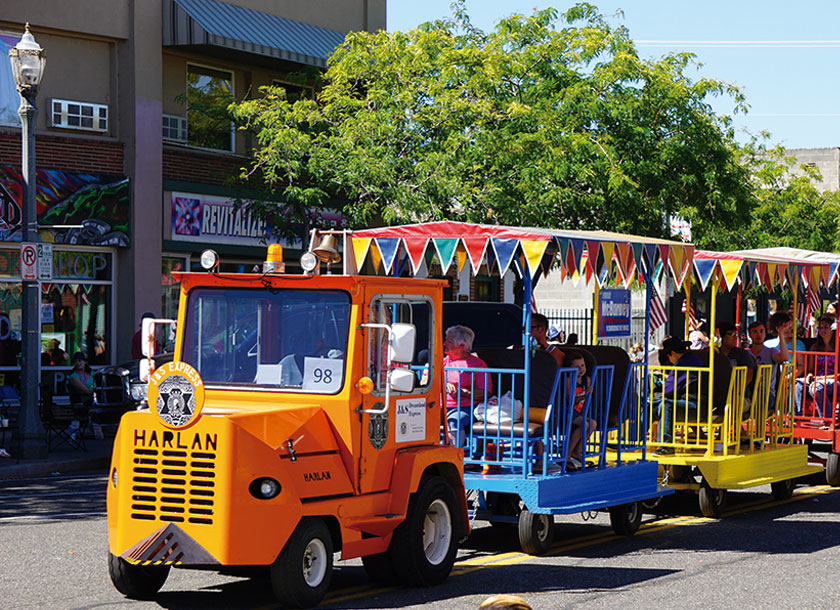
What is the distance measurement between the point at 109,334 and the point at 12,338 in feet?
5.82

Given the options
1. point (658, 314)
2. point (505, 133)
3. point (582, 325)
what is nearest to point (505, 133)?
point (505, 133)

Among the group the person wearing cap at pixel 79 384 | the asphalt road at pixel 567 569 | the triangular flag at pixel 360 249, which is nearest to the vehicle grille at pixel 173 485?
the asphalt road at pixel 567 569

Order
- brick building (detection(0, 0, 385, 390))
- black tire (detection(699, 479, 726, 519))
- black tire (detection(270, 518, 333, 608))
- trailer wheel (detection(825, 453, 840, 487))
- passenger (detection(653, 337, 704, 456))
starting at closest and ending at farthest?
black tire (detection(270, 518, 333, 608)), black tire (detection(699, 479, 726, 519)), passenger (detection(653, 337, 704, 456)), trailer wheel (detection(825, 453, 840, 487)), brick building (detection(0, 0, 385, 390))

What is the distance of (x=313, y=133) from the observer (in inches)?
893

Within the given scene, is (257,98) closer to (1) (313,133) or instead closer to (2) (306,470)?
(1) (313,133)

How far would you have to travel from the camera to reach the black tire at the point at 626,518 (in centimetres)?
1145

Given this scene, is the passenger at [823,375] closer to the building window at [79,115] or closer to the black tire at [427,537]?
the black tire at [427,537]

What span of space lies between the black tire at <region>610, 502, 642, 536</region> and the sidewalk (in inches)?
312

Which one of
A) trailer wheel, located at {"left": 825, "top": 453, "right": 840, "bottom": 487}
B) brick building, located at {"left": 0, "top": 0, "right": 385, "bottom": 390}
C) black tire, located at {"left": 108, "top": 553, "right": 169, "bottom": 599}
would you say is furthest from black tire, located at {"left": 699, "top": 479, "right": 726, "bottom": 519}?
brick building, located at {"left": 0, "top": 0, "right": 385, "bottom": 390}

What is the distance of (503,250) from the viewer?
10.5 meters

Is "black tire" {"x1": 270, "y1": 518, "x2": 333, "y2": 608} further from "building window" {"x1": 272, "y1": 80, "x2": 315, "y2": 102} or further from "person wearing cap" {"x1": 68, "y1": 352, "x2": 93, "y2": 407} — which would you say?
"building window" {"x1": 272, "y1": 80, "x2": 315, "y2": 102}

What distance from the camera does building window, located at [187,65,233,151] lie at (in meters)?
24.4

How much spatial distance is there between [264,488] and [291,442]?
38 cm

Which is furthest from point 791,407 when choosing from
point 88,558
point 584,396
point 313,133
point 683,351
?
point 313,133
